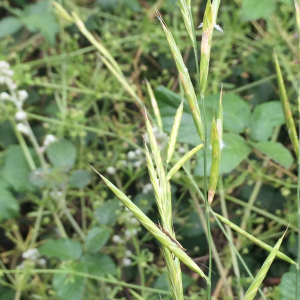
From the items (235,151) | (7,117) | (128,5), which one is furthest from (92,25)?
(235,151)

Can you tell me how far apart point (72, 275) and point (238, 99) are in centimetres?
41

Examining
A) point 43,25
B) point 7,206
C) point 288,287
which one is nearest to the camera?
point 288,287

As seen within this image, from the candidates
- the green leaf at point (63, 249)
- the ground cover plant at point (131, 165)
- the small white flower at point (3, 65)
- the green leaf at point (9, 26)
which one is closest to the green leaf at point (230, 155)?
the ground cover plant at point (131, 165)

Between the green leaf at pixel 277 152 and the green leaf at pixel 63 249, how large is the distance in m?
0.35

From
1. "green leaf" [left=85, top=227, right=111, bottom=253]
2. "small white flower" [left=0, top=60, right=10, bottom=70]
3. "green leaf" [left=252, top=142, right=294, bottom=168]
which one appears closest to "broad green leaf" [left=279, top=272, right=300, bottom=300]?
"green leaf" [left=252, top=142, right=294, bottom=168]

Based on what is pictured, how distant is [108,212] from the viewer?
0.59m

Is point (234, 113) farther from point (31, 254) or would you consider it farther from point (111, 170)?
point (31, 254)

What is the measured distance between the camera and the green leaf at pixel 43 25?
0.69m

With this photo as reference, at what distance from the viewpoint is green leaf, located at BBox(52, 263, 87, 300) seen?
1.64 feet

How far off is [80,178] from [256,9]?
1.58 feet

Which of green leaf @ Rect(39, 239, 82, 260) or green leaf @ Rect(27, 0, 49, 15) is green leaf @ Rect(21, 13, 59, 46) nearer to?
green leaf @ Rect(27, 0, 49, 15)

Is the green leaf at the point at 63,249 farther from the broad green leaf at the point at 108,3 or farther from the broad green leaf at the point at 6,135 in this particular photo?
the broad green leaf at the point at 108,3

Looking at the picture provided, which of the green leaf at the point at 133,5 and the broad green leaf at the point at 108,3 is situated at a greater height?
the broad green leaf at the point at 108,3

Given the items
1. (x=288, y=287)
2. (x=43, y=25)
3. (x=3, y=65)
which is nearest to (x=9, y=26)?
(x=43, y=25)
